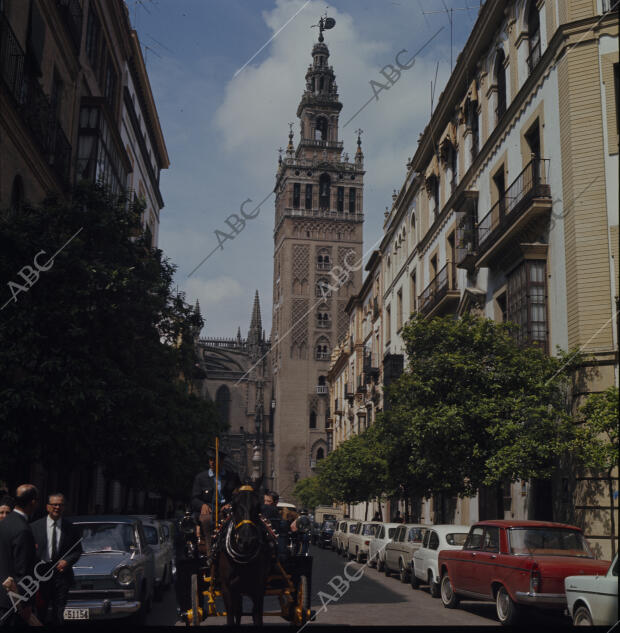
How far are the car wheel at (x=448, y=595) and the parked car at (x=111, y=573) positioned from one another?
18.0 ft

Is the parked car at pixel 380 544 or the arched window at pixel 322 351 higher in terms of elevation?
the arched window at pixel 322 351

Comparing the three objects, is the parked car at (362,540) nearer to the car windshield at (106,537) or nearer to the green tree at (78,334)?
the green tree at (78,334)

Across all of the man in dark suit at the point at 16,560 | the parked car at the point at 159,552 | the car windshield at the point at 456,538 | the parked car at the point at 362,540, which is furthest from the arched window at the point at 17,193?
the parked car at the point at 362,540

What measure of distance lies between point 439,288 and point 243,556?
25.0 m

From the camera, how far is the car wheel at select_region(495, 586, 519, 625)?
12.6 metres

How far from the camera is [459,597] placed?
607 inches

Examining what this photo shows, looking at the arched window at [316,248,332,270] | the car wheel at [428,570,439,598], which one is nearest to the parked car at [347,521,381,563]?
the car wheel at [428,570,439,598]

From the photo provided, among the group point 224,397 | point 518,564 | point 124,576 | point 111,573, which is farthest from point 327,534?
point 224,397

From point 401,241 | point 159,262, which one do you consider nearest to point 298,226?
point 401,241

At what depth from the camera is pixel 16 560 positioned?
7.68 m

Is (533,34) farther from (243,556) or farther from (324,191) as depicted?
(324,191)

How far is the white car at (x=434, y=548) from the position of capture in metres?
17.4

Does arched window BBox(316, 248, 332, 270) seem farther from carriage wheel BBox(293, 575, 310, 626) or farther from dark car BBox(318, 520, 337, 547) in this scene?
carriage wheel BBox(293, 575, 310, 626)

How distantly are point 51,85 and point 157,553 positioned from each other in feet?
44.3
